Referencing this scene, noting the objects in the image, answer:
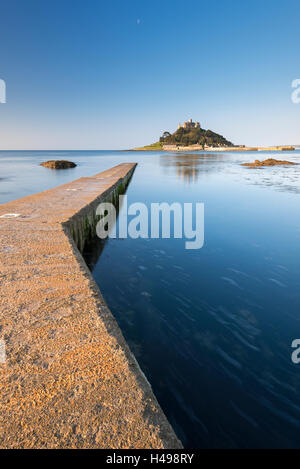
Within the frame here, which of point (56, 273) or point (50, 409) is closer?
point (50, 409)

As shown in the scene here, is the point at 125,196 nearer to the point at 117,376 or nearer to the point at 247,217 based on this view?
the point at 247,217

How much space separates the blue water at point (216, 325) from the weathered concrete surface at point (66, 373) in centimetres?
129

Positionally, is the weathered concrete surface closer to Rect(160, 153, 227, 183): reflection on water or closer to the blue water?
the blue water

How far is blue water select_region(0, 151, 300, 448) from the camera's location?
267 centimetres

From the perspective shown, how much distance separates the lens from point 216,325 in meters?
4.07

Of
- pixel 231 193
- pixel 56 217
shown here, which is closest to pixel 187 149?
pixel 231 193

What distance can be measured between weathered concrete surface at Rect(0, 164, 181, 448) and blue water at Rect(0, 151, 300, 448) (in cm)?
129

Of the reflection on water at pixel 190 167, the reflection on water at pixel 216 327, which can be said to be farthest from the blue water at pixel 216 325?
the reflection on water at pixel 190 167

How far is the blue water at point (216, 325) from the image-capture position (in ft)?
8.75

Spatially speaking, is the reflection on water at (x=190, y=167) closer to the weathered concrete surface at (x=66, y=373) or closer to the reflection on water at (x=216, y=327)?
the reflection on water at (x=216, y=327)

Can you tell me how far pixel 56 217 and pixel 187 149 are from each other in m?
170

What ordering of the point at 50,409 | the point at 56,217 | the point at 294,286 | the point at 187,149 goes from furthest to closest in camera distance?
the point at 187,149 → the point at 56,217 → the point at 294,286 → the point at 50,409

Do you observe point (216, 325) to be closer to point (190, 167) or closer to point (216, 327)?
point (216, 327)
